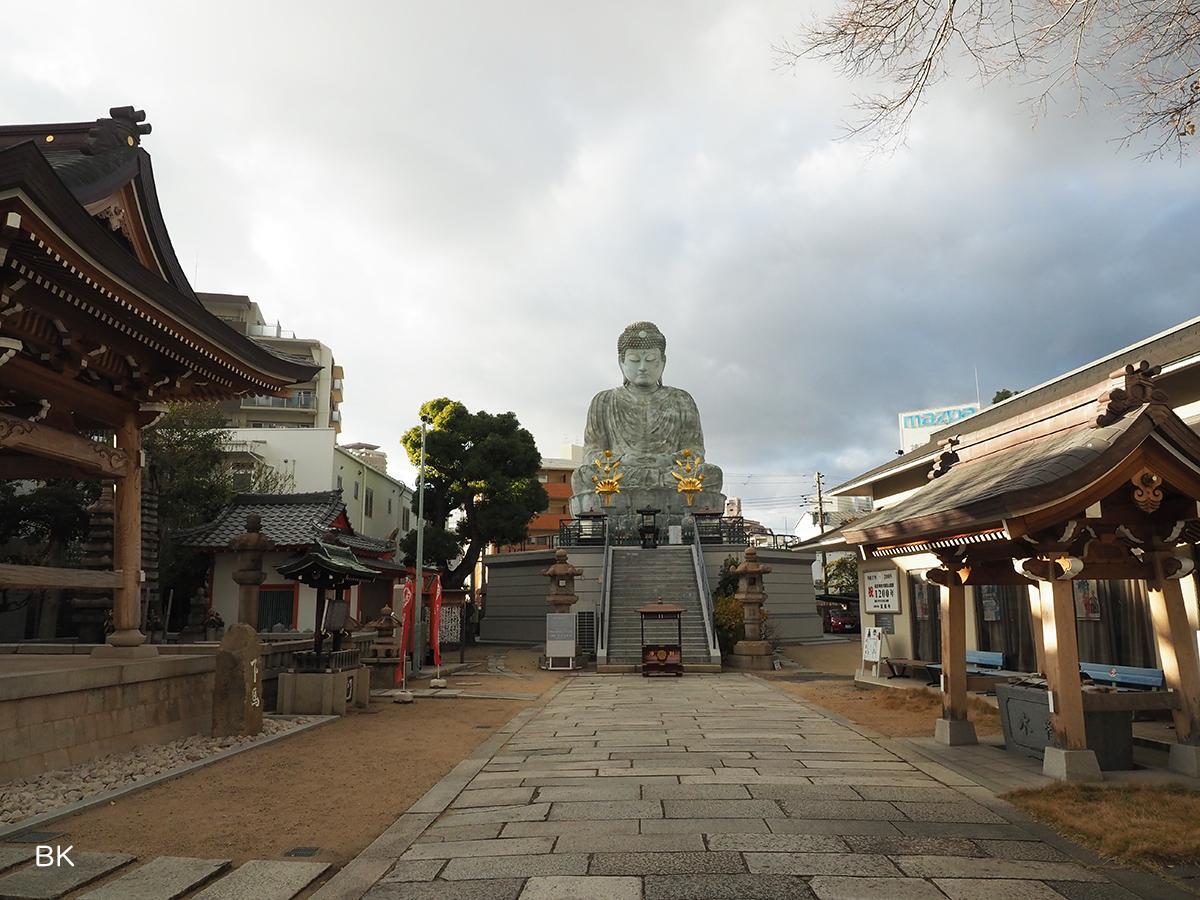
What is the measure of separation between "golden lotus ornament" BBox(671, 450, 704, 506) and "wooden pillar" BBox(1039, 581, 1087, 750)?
2624cm

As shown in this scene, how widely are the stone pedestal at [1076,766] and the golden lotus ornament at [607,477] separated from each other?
26.5m

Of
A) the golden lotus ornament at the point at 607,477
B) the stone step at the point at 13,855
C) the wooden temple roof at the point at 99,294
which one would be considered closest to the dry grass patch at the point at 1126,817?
the stone step at the point at 13,855

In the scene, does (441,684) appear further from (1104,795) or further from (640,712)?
(1104,795)

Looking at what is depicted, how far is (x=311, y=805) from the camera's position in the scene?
7445 millimetres

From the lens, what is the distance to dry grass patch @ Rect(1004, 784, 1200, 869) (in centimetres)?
554

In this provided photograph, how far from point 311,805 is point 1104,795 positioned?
7.22m

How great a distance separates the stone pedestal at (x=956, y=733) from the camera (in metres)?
9.73

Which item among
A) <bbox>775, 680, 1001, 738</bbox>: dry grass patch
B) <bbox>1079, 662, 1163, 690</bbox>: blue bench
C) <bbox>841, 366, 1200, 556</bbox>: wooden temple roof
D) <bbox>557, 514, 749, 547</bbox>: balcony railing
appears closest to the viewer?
<bbox>841, 366, 1200, 556</bbox>: wooden temple roof

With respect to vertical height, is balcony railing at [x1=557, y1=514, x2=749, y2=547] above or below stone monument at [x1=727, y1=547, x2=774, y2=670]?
above

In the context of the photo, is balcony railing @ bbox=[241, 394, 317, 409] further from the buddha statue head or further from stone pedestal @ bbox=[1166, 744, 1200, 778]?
stone pedestal @ bbox=[1166, 744, 1200, 778]

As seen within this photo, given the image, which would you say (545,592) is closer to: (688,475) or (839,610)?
(688,475)

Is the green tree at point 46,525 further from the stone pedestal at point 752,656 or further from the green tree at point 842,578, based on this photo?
the green tree at point 842,578

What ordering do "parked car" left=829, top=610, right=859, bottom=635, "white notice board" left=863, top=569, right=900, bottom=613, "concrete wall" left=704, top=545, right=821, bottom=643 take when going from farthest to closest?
"parked car" left=829, top=610, right=859, bottom=635 → "concrete wall" left=704, top=545, right=821, bottom=643 → "white notice board" left=863, top=569, right=900, bottom=613

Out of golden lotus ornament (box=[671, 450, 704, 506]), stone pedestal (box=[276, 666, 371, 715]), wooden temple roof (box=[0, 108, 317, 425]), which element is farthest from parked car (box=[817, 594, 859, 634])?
wooden temple roof (box=[0, 108, 317, 425])
